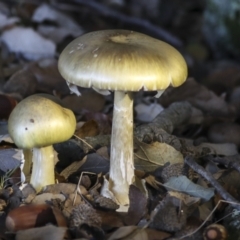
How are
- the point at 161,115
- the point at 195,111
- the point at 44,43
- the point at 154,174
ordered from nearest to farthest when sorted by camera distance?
the point at 154,174 < the point at 161,115 < the point at 195,111 < the point at 44,43

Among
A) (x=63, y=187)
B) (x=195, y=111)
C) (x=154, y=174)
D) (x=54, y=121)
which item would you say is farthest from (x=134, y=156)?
(x=195, y=111)

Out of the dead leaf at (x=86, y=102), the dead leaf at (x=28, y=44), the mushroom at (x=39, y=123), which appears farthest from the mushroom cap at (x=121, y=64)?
the dead leaf at (x=28, y=44)

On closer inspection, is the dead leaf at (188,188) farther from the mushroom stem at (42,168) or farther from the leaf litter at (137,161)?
the mushroom stem at (42,168)

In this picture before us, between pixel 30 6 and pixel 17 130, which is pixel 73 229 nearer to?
pixel 17 130

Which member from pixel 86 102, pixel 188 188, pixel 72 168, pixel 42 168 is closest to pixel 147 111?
pixel 86 102

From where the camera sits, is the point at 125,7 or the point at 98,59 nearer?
the point at 98,59

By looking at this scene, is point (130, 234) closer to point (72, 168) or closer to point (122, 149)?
point (122, 149)
